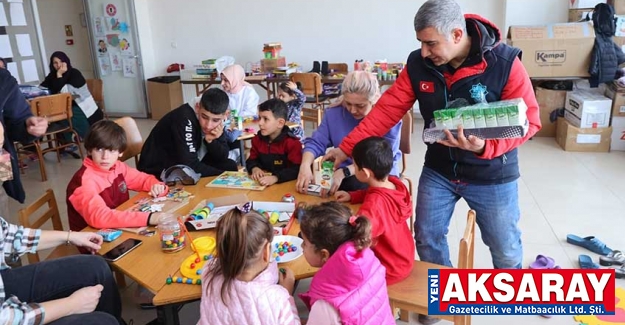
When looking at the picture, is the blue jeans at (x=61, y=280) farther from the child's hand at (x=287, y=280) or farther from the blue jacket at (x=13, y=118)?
the blue jacket at (x=13, y=118)

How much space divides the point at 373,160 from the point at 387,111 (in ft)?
1.18

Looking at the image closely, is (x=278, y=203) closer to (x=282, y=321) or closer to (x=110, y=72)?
(x=282, y=321)

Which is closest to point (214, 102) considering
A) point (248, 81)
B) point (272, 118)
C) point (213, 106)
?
point (213, 106)

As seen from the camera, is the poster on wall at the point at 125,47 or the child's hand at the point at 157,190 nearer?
the child's hand at the point at 157,190

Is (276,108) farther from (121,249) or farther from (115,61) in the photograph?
(115,61)

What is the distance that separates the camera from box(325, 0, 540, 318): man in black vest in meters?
1.74

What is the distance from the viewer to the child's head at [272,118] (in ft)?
9.25

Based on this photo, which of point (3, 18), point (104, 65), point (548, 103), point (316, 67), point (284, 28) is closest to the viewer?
point (548, 103)

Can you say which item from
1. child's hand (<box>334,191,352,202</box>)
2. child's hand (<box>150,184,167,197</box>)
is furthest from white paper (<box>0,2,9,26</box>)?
child's hand (<box>334,191,352,202</box>)

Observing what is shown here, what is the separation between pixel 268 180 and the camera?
2.43 metres

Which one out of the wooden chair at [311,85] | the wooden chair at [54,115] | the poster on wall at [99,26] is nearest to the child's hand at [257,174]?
the wooden chair at [54,115]

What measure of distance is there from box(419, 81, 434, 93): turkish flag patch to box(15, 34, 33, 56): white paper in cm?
671

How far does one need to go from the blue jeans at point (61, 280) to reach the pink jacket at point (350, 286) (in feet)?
2.84

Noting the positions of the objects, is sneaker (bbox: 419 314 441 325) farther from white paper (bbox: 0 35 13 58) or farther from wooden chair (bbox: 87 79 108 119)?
white paper (bbox: 0 35 13 58)
